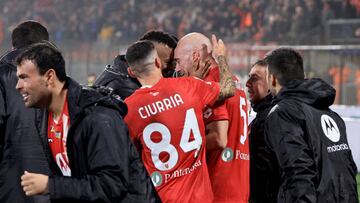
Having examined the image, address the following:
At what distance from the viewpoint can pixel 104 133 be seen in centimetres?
380

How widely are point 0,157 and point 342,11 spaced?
670 inches

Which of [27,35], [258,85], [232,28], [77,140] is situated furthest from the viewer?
[232,28]

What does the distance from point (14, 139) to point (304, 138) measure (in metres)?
1.82

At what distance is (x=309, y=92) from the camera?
196 inches

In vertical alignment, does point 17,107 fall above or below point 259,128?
above

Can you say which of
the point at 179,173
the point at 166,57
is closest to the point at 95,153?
the point at 179,173

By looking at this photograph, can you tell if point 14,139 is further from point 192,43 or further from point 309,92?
point 309,92

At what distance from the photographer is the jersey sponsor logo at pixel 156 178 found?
15.8 feet

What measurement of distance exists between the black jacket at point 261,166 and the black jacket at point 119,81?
85 centimetres

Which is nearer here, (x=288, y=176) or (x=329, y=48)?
(x=288, y=176)

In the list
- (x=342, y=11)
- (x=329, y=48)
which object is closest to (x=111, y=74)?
(x=329, y=48)

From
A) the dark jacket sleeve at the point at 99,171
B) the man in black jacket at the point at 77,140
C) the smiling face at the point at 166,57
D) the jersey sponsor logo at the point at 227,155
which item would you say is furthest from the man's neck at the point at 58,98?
the smiling face at the point at 166,57

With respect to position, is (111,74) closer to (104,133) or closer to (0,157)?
(0,157)

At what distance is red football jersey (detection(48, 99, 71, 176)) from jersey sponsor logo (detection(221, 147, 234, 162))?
156 centimetres
